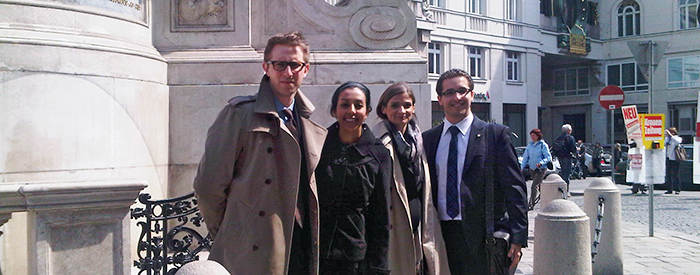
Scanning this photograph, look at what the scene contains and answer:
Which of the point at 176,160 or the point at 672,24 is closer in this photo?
the point at 176,160

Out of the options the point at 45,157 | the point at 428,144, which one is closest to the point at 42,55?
the point at 45,157

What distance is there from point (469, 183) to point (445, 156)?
0.25 m

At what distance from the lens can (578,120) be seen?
47.4 meters

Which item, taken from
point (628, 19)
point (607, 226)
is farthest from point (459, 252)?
point (628, 19)

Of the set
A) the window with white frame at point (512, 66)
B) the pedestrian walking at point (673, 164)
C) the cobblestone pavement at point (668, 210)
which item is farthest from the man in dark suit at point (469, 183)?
the window with white frame at point (512, 66)

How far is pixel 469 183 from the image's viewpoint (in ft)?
12.9

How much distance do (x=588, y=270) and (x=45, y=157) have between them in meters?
4.54

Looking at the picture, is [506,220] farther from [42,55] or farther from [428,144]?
[42,55]

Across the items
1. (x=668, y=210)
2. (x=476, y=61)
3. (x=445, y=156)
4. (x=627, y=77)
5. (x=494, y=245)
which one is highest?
(x=476, y=61)

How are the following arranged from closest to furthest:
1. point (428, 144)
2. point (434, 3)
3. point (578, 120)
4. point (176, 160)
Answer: point (428, 144)
point (176, 160)
point (434, 3)
point (578, 120)

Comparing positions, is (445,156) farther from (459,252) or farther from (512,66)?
(512,66)

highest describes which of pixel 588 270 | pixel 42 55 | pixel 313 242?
pixel 42 55

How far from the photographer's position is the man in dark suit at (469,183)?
387cm

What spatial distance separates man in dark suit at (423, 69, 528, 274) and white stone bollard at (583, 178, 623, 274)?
3.72m
